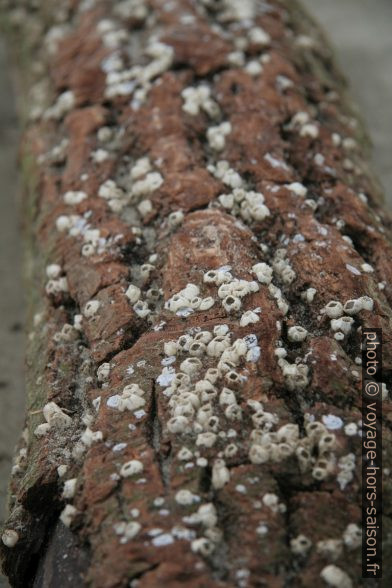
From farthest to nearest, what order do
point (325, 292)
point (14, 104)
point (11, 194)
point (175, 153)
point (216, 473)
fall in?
point (14, 104) < point (11, 194) < point (175, 153) < point (325, 292) < point (216, 473)

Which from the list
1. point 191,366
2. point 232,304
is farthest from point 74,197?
point 191,366

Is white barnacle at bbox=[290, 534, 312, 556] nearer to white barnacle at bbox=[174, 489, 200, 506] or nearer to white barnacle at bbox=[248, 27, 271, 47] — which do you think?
white barnacle at bbox=[174, 489, 200, 506]

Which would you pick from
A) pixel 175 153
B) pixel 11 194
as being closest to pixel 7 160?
pixel 11 194

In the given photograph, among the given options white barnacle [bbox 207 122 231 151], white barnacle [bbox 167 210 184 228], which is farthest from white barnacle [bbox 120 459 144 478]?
white barnacle [bbox 207 122 231 151]

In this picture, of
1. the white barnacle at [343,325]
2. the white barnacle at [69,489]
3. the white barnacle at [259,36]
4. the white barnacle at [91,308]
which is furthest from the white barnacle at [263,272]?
the white barnacle at [259,36]

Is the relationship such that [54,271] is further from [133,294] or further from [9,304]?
[9,304]

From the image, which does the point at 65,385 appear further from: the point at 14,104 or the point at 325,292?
the point at 14,104
